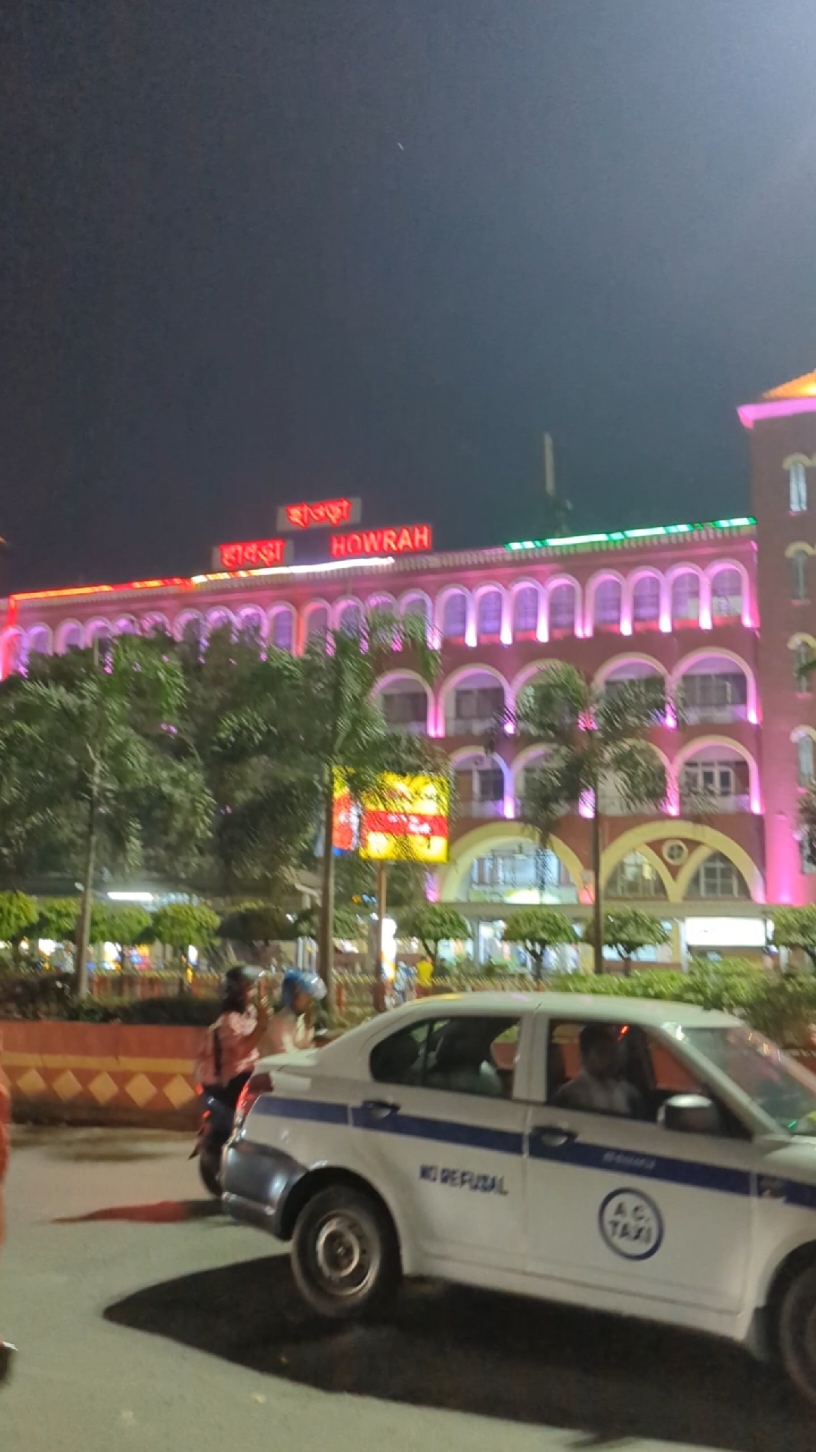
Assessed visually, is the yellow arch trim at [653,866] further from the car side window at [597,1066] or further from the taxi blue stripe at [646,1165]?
the taxi blue stripe at [646,1165]

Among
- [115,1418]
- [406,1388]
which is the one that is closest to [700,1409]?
[406,1388]

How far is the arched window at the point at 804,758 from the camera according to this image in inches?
A: 1423

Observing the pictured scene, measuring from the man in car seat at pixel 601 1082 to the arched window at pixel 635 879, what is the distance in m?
32.4

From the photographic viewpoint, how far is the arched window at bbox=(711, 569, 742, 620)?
3831 cm

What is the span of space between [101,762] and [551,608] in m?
25.5

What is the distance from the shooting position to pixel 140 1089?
11.1 metres

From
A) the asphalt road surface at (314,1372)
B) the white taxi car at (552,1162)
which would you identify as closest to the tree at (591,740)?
the asphalt road surface at (314,1372)

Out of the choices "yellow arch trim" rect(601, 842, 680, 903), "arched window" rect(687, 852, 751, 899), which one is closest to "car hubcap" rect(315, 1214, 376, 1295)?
"yellow arch trim" rect(601, 842, 680, 903)

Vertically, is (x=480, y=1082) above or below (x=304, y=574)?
below

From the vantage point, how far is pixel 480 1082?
552 centimetres

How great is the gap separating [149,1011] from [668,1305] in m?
11.2

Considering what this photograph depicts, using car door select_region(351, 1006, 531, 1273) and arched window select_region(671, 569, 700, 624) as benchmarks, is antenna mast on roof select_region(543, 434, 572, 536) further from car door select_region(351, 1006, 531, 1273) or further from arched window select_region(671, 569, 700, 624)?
car door select_region(351, 1006, 531, 1273)

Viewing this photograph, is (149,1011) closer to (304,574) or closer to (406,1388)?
(406,1388)

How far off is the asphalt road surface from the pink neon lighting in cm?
3610
